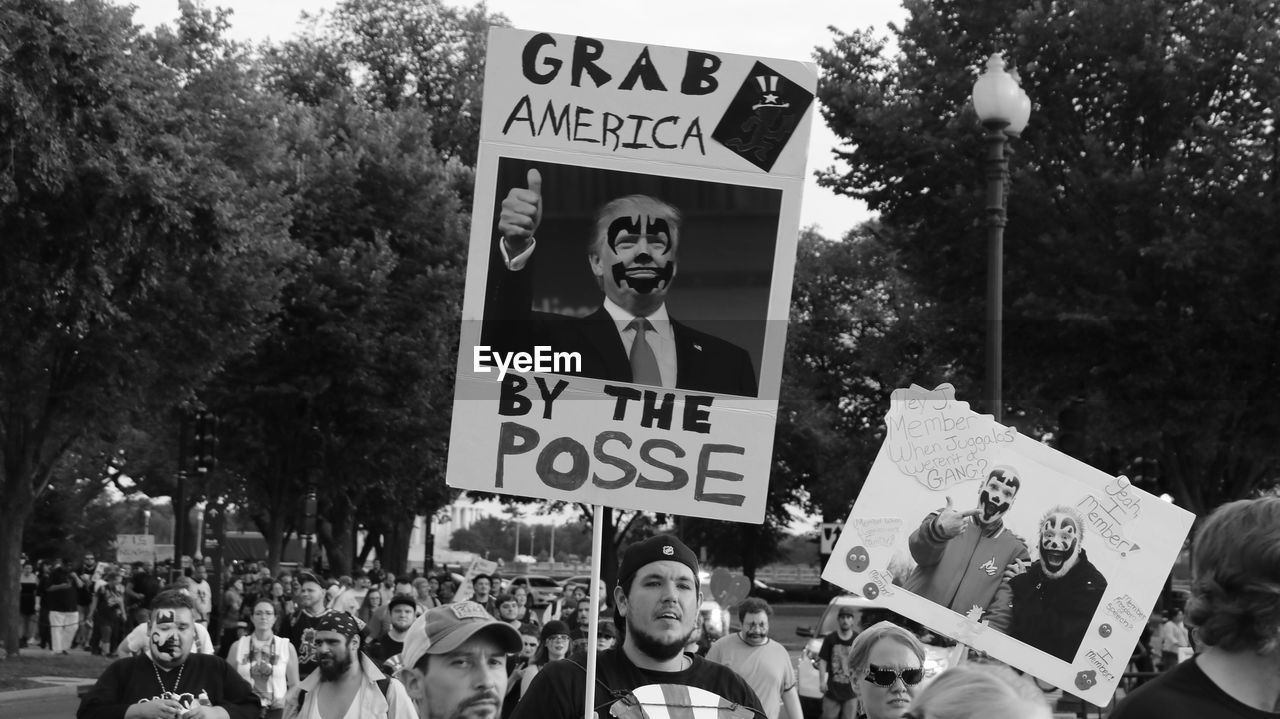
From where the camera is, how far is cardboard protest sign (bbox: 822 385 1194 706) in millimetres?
6289

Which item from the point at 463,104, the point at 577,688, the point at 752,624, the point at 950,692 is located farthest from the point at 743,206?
the point at 463,104

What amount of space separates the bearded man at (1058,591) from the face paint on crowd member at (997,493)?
18 cm

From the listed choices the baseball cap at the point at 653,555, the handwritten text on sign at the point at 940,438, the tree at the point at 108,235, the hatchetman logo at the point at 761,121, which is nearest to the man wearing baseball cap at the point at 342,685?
the baseball cap at the point at 653,555

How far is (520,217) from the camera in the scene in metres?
5.39

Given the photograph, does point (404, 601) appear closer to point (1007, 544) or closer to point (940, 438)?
point (940, 438)

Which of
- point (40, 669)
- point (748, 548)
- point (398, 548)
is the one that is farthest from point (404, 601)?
point (748, 548)

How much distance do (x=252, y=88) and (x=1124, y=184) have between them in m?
14.2

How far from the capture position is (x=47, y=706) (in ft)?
67.5

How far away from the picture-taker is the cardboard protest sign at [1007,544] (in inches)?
248

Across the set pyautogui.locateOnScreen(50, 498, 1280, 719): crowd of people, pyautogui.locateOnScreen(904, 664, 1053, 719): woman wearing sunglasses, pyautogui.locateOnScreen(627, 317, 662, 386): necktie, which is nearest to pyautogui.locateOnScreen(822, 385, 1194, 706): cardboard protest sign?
pyautogui.locateOnScreen(50, 498, 1280, 719): crowd of people

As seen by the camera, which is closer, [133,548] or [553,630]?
[553,630]

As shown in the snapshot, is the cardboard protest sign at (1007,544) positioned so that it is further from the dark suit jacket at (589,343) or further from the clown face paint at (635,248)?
the clown face paint at (635,248)

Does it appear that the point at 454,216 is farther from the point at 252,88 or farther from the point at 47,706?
the point at 47,706

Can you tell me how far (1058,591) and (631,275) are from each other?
7.48 feet
